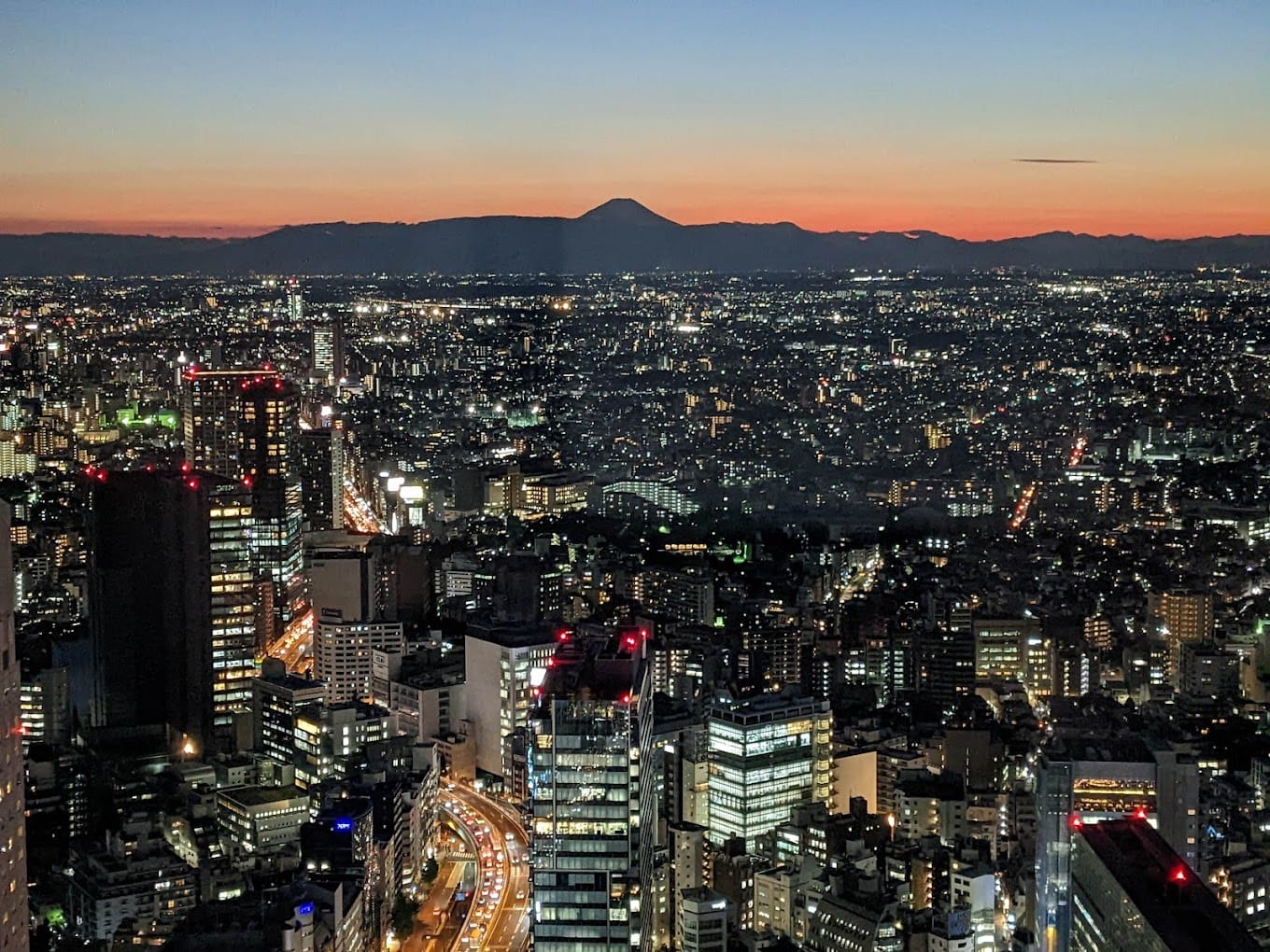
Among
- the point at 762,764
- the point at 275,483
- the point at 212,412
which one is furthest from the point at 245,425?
the point at 762,764

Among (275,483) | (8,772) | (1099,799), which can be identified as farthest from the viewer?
(275,483)

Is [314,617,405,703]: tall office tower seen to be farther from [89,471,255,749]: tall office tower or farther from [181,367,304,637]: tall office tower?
[181,367,304,637]: tall office tower

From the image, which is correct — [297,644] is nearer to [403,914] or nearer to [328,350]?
[328,350]

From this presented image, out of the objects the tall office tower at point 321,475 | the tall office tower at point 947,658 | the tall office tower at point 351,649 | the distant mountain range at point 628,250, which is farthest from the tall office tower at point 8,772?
the tall office tower at point 321,475

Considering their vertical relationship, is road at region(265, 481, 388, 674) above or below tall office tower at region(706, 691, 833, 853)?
below

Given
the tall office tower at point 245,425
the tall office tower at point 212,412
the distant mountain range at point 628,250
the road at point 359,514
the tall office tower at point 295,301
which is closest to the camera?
the distant mountain range at point 628,250

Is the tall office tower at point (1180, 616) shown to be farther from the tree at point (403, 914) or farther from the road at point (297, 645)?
the road at point (297, 645)

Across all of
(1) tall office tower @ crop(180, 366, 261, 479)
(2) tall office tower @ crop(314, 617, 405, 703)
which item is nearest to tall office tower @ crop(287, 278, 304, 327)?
(1) tall office tower @ crop(180, 366, 261, 479)
